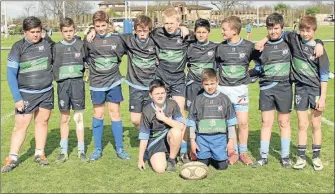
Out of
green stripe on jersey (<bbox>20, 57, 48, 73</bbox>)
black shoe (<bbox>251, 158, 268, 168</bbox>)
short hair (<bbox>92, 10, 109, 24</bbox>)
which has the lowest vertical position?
black shoe (<bbox>251, 158, 268, 168</bbox>)

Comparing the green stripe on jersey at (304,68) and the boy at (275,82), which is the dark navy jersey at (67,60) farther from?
the green stripe on jersey at (304,68)

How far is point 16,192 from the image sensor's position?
14.1 feet

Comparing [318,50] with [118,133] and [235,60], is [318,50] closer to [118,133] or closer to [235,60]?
[235,60]

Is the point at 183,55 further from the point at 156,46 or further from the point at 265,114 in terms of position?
the point at 265,114

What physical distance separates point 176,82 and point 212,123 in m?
0.79

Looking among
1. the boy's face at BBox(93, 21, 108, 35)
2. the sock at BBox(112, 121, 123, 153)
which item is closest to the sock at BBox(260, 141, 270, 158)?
the sock at BBox(112, 121, 123, 153)

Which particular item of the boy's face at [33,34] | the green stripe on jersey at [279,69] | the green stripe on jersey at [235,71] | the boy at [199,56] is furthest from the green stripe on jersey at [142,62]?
the green stripe on jersey at [279,69]

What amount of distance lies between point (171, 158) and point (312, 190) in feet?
5.62

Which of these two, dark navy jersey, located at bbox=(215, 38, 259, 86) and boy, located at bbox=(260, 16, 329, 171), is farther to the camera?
dark navy jersey, located at bbox=(215, 38, 259, 86)

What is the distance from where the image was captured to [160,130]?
5137mm

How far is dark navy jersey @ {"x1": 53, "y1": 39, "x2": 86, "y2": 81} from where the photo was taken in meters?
5.16

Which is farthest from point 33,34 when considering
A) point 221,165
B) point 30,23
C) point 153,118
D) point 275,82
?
point 275,82

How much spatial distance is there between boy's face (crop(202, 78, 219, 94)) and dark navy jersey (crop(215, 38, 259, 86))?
251 mm

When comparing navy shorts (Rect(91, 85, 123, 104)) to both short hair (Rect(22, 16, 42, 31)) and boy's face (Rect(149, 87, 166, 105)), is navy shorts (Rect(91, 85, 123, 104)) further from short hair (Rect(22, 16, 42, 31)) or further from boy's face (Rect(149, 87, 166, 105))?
short hair (Rect(22, 16, 42, 31))
